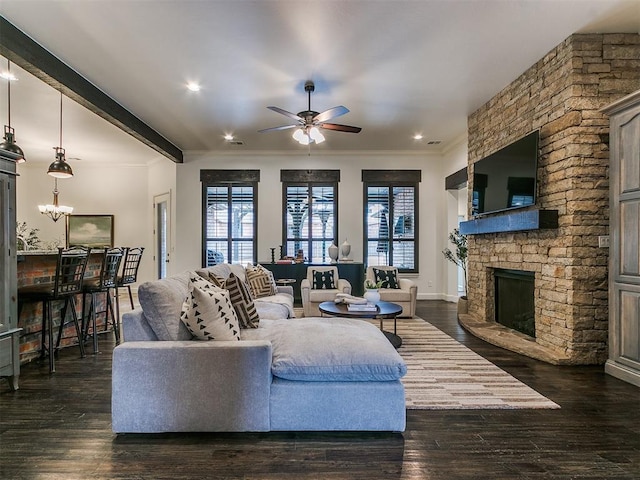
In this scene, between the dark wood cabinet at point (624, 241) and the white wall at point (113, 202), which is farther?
the white wall at point (113, 202)

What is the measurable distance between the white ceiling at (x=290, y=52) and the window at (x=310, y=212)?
1887 mm

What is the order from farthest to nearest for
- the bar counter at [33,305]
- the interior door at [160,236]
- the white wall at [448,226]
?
the interior door at [160,236]
the white wall at [448,226]
the bar counter at [33,305]

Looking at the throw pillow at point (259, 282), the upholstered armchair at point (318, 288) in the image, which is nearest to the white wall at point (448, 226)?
the upholstered armchair at point (318, 288)

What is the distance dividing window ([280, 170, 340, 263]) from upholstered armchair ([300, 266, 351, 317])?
5.06 feet

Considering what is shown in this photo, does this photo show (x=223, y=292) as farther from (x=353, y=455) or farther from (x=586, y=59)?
(x=586, y=59)

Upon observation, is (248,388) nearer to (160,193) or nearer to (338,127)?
(338,127)

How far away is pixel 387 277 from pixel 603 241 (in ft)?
9.89

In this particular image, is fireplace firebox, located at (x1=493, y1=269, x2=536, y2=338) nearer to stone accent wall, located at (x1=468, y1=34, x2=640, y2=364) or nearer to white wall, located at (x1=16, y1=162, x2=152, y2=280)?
stone accent wall, located at (x1=468, y1=34, x2=640, y2=364)

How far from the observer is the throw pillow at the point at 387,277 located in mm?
5801

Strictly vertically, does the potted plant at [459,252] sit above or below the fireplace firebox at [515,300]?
above

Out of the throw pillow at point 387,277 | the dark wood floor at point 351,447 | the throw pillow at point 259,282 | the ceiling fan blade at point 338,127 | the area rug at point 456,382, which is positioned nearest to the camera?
the dark wood floor at point 351,447

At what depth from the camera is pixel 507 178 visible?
4.16 m

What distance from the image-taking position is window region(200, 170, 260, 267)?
739 centimetres

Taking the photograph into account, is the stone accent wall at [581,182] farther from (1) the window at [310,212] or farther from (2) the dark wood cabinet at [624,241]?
(1) the window at [310,212]
